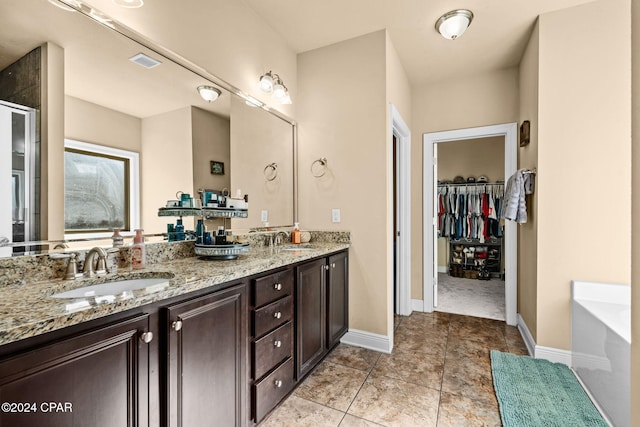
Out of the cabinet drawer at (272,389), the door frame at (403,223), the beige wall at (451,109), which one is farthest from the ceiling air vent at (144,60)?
the beige wall at (451,109)

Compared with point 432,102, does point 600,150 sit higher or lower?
lower

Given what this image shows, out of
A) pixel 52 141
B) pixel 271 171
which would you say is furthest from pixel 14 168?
pixel 271 171

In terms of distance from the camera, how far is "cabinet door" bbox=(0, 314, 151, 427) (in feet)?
2.36

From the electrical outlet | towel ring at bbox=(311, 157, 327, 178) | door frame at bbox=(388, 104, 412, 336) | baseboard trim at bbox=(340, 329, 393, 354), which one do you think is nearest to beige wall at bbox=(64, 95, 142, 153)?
towel ring at bbox=(311, 157, 327, 178)

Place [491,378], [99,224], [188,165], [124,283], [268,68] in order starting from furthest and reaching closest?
[268,68] → [491,378] → [188,165] → [99,224] → [124,283]

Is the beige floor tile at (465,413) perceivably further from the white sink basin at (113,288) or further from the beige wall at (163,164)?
the beige wall at (163,164)

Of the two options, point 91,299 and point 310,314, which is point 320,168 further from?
point 91,299

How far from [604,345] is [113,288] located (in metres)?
2.62

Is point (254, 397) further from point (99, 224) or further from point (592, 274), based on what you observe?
point (592, 274)

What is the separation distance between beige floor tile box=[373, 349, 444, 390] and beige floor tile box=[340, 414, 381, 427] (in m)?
0.52

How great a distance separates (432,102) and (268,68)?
2.02 meters

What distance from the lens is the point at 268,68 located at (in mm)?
2490

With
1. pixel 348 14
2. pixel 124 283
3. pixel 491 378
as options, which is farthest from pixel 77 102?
pixel 491 378

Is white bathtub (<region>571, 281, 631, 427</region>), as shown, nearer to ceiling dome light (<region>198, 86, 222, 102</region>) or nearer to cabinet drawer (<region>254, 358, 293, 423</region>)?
cabinet drawer (<region>254, 358, 293, 423</region>)
